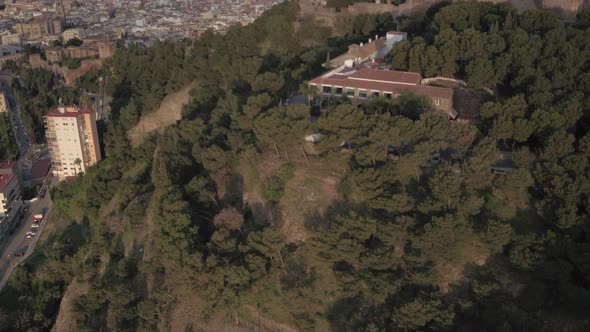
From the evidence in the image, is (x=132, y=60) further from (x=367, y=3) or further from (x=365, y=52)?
(x=365, y=52)

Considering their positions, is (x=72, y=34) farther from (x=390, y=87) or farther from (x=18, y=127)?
(x=390, y=87)

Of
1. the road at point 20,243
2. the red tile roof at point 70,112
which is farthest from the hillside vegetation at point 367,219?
the red tile roof at point 70,112

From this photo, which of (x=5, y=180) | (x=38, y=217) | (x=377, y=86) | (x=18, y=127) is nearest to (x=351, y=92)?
(x=377, y=86)

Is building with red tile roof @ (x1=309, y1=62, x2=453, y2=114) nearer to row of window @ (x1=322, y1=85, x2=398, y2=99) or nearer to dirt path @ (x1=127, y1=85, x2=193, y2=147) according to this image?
row of window @ (x1=322, y1=85, x2=398, y2=99)

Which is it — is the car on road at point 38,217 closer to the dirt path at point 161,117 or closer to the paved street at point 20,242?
the paved street at point 20,242

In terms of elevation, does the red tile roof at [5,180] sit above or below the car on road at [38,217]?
above
